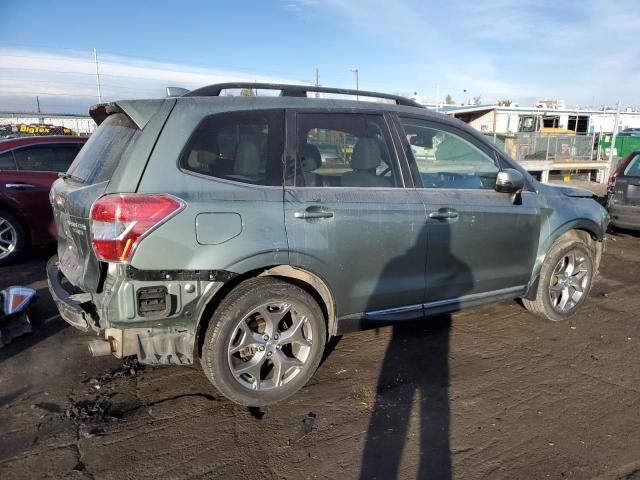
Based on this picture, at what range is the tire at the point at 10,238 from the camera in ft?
20.3

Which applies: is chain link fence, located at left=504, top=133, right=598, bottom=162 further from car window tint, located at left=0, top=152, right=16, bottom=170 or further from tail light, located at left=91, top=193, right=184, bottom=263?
tail light, located at left=91, top=193, right=184, bottom=263

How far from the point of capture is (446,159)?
3996 mm

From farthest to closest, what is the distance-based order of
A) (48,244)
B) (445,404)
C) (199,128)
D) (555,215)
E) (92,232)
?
(48,244)
(555,215)
(445,404)
(199,128)
(92,232)

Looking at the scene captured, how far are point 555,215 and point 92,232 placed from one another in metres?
3.69

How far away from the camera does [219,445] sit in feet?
9.05

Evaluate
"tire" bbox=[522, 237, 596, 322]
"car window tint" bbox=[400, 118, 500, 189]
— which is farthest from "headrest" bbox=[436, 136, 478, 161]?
"tire" bbox=[522, 237, 596, 322]

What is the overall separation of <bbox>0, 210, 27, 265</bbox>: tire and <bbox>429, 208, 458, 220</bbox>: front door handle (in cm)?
545

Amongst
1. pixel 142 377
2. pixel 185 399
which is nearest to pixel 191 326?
pixel 185 399

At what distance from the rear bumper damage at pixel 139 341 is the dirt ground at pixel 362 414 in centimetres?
44

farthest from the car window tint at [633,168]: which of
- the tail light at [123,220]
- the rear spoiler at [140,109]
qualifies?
the tail light at [123,220]

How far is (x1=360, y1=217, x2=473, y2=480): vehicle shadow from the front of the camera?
2637 mm

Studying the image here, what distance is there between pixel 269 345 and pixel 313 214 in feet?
2.93

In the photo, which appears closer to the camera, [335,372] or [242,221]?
[242,221]

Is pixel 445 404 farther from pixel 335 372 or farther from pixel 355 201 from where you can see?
pixel 355 201
